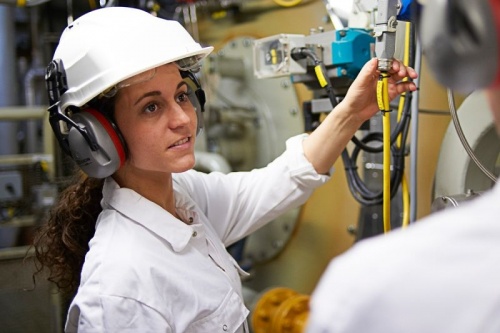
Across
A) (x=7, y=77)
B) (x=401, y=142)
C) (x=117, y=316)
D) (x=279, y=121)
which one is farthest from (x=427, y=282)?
(x=7, y=77)

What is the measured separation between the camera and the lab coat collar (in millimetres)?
1193

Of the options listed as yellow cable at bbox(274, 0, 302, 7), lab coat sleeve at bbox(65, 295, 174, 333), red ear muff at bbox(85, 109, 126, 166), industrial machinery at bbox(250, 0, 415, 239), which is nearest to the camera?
lab coat sleeve at bbox(65, 295, 174, 333)

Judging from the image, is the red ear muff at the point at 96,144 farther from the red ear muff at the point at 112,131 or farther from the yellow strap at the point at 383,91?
the yellow strap at the point at 383,91

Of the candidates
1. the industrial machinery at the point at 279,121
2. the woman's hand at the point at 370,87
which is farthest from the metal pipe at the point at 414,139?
the woman's hand at the point at 370,87

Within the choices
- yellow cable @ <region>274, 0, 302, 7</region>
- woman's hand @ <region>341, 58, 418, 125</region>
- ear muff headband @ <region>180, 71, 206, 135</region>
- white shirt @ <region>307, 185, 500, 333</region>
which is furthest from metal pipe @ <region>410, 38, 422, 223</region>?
white shirt @ <region>307, 185, 500, 333</region>

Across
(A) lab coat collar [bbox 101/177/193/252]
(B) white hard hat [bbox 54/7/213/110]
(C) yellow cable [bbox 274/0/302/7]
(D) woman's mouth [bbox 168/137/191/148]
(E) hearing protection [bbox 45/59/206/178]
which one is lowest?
(A) lab coat collar [bbox 101/177/193/252]

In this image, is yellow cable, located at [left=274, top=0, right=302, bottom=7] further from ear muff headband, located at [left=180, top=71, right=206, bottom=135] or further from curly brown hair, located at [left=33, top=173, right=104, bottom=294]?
curly brown hair, located at [left=33, top=173, right=104, bottom=294]

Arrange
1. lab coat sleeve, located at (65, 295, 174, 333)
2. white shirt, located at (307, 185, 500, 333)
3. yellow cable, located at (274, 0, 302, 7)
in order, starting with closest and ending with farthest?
1. white shirt, located at (307, 185, 500, 333)
2. lab coat sleeve, located at (65, 295, 174, 333)
3. yellow cable, located at (274, 0, 302, 7)

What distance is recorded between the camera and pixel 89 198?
1341mm

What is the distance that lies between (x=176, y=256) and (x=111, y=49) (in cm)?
46

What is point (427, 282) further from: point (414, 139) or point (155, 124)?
point (414, 139)

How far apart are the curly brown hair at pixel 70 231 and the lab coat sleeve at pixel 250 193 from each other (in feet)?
0.89

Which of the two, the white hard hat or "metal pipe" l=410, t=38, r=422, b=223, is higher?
the white hard hat

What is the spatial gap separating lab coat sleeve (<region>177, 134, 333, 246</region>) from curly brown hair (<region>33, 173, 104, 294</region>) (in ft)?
0.89
